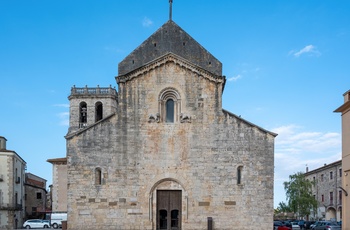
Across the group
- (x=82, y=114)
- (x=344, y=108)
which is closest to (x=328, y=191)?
(x=344, y=108)

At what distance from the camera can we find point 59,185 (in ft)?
171

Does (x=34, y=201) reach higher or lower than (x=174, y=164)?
lower

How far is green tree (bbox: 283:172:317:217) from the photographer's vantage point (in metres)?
58.7

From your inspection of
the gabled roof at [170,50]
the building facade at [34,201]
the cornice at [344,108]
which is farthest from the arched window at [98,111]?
the cornice at [344,108]

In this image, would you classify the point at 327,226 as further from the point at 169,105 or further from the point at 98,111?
the point at 98,111

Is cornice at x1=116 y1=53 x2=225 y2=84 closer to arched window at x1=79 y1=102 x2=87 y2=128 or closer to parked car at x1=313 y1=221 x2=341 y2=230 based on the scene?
parked car at x1=313 y1=221 x2=341 y2=230

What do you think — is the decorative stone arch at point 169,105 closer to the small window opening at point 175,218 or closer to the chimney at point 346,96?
the small window opening at point 175,218

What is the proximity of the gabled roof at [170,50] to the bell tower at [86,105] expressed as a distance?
24512mm

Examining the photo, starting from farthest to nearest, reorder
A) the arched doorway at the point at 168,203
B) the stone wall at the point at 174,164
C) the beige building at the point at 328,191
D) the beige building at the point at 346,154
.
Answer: the beige building at the point at 328,191 < the beige building at the point at 346,154 < the arched doorway at the point at 168,203 < the stone wall at the point at 174,164

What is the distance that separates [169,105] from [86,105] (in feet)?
99.6

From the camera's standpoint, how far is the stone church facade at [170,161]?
27047 millimetres

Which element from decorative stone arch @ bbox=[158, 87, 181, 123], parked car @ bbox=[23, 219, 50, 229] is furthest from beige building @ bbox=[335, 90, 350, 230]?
parked car @ bbox=[23, 219, 50, 229]

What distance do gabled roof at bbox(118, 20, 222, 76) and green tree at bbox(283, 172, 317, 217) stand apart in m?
32.8

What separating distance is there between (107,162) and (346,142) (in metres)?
16.0
